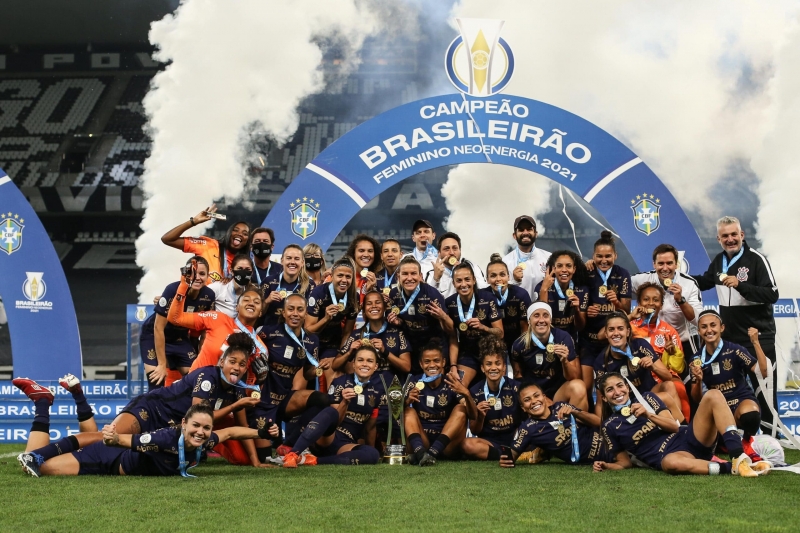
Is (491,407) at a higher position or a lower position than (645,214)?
lower

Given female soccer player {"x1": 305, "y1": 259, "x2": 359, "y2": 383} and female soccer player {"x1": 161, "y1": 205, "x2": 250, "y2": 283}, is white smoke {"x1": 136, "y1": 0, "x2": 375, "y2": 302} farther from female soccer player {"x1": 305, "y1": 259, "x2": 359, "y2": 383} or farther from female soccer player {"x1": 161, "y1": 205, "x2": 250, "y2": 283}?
female soccer player {"x1": 305, "y1": 259, "x2": 359, "y2": 383}

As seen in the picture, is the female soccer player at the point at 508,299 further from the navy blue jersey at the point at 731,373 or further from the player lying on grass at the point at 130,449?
the player lying on grass at the point at 130,449

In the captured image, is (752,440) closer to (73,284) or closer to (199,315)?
(199,315)

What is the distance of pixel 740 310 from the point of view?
6.89 m

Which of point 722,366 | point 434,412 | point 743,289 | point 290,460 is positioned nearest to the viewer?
point 290,460

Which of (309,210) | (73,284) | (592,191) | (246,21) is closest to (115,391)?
(309,210)

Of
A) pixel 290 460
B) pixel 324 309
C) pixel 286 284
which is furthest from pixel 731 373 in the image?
pixel 286 284

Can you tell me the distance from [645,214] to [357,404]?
11.7ft

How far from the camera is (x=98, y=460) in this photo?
5.34m

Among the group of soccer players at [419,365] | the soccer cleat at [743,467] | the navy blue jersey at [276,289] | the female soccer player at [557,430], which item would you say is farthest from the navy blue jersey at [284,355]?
the soccer cleat at [743,467]

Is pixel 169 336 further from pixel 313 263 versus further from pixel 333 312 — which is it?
pixel 333 312

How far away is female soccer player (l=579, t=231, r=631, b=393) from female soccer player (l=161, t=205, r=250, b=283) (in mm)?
2655

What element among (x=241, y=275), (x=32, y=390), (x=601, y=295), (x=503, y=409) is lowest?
(x=503, y=409)

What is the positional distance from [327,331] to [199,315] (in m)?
0.95
